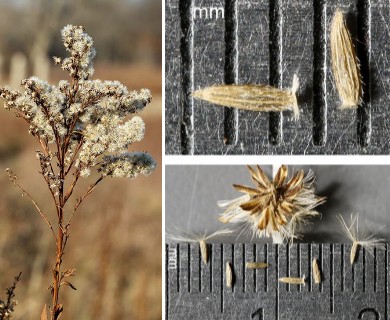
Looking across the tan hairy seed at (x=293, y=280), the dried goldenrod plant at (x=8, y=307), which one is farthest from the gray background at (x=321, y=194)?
the dried goldenrod plant at (x=8, y=307)

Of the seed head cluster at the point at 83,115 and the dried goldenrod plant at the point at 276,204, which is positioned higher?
the seed head cluster at the point at 83,115

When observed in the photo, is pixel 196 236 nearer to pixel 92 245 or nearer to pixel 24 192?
pixel 92 245

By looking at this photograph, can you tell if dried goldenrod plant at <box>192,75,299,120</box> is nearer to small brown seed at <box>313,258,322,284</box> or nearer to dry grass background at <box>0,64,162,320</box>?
dry grass background at <box>0,64,162,320</box>

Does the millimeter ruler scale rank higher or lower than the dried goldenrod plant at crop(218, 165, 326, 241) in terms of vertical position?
lower

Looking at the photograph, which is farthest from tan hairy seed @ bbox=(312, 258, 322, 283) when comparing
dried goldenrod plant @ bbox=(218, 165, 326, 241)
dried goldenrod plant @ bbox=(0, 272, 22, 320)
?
dried goldenrod plant @ bbox=(0, 272, 22, 320)

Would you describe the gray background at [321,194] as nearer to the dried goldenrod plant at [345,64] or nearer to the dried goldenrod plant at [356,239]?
the dried goldenrod plant at [356,239]

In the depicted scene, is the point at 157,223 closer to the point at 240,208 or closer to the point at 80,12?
the point at 240,208
